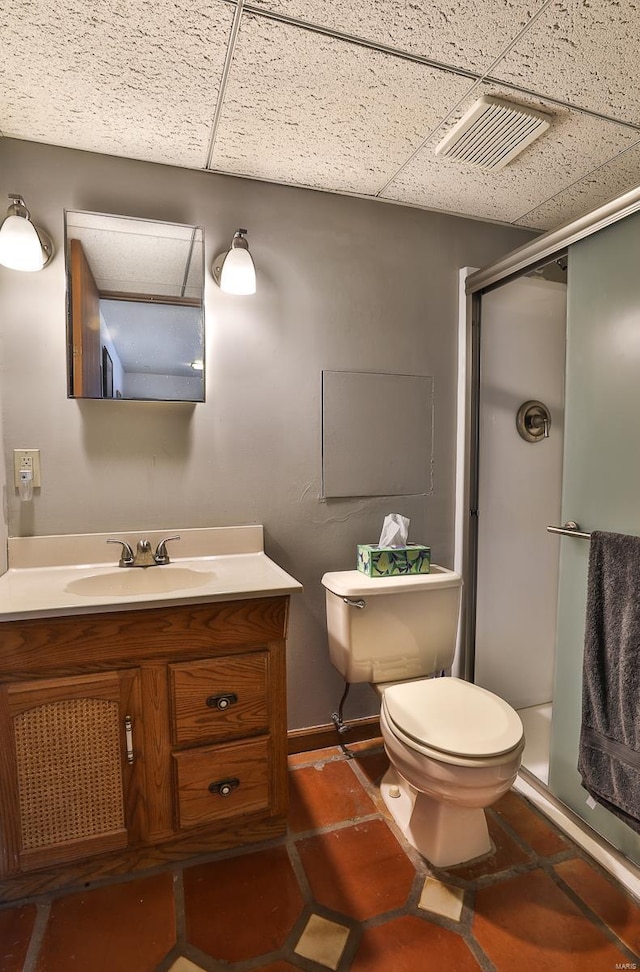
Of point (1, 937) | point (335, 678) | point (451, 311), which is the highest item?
point (451, 311)

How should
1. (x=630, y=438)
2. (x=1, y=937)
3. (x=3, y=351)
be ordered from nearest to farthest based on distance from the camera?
(x=1, y=937) < (x=630, y=438) < (x=3, y=351)

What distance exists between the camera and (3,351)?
61.6 inches

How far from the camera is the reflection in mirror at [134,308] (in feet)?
5.21

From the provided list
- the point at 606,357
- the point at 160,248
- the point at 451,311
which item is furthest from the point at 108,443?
the point at 606,357

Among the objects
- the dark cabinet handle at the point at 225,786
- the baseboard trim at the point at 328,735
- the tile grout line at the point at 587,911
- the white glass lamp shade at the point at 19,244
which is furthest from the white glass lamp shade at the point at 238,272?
the tile grout line at the point at 587,911

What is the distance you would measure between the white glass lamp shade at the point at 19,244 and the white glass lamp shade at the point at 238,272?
0.59 m

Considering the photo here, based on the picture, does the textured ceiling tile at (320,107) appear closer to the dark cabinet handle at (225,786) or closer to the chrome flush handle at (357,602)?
the chrome flush handle at (357,602)

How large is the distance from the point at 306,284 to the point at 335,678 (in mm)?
1616

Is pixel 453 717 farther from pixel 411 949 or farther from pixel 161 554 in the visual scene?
pixel 161 554

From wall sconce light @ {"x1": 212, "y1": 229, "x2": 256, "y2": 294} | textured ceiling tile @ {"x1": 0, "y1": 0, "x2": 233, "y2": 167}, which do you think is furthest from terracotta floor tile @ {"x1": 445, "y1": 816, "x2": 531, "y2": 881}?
textured ceiling tile @ {"x1": 0, "y1": 0, "x2": 233, "y2": 167}

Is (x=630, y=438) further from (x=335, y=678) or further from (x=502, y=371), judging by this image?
(x=335, y=678)

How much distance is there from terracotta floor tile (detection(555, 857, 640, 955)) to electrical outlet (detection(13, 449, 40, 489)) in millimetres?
2056

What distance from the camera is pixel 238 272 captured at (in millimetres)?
1681

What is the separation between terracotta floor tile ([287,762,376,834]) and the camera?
1.62 meters
